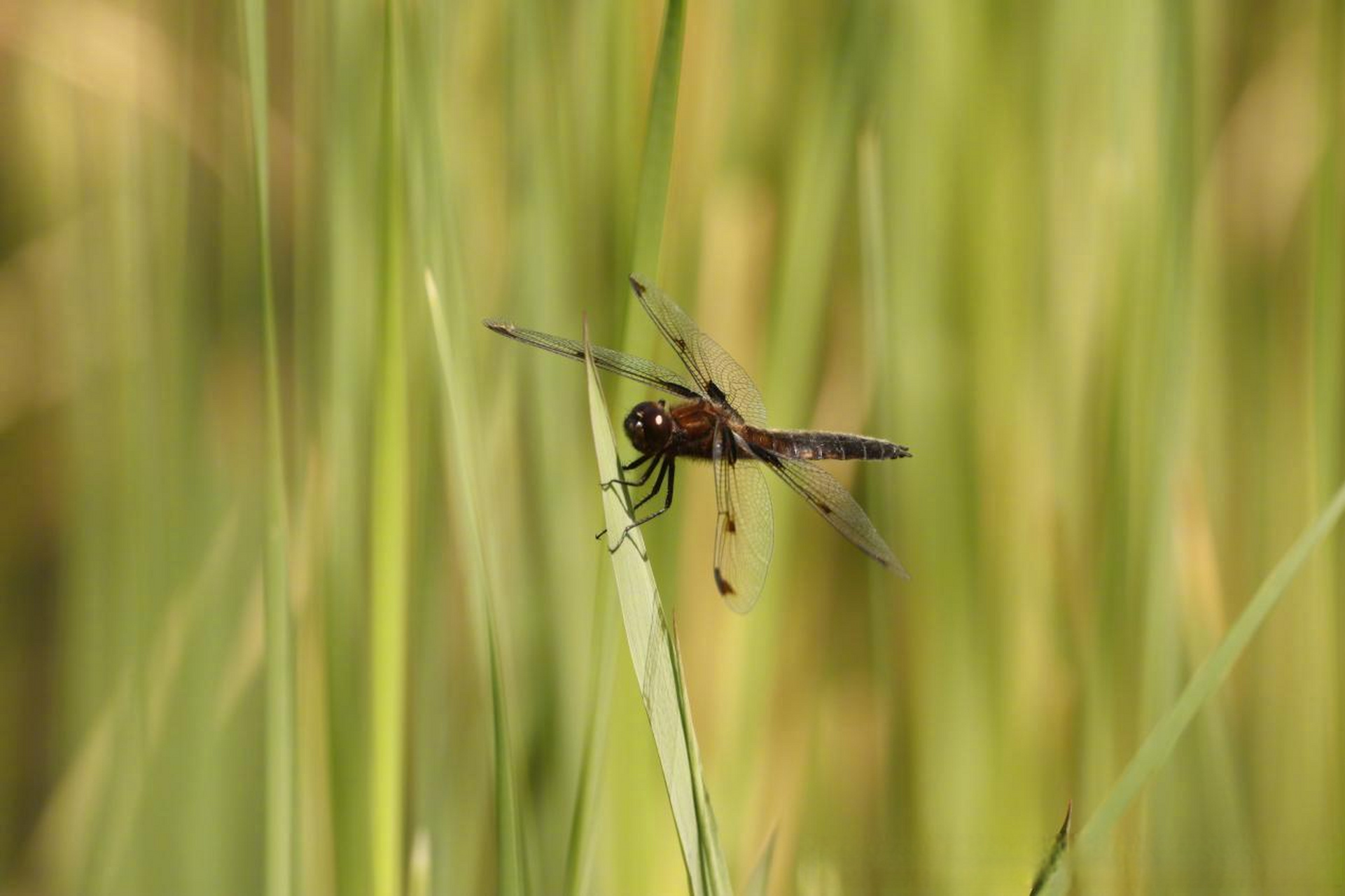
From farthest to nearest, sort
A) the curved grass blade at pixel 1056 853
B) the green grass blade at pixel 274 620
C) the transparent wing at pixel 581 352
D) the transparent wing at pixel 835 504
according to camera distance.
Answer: the transparent wing at pixel 835 504, the transparent wing at pixel 581 352, the green grass blade at pixel 274 620, the curved grass blade at pixel 1056 853

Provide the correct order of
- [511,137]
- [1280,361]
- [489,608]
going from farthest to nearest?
[1280,361] < [511,137] < [489,608]

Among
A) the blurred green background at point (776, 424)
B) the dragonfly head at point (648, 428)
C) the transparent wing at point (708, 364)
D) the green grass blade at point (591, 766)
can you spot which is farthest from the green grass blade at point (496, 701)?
the dragonfly head at point (648, 428)

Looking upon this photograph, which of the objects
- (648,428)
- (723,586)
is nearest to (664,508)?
A: (723,586)

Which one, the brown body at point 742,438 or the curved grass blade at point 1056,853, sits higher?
the brown body at point 742,438

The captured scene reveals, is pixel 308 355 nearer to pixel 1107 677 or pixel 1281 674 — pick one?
pixel 1107 677

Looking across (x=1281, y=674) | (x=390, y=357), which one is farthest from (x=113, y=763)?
(x=1281, y=674)

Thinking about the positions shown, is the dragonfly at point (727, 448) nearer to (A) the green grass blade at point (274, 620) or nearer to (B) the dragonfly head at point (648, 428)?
(B) the dragonfly head at point (648, 428)
